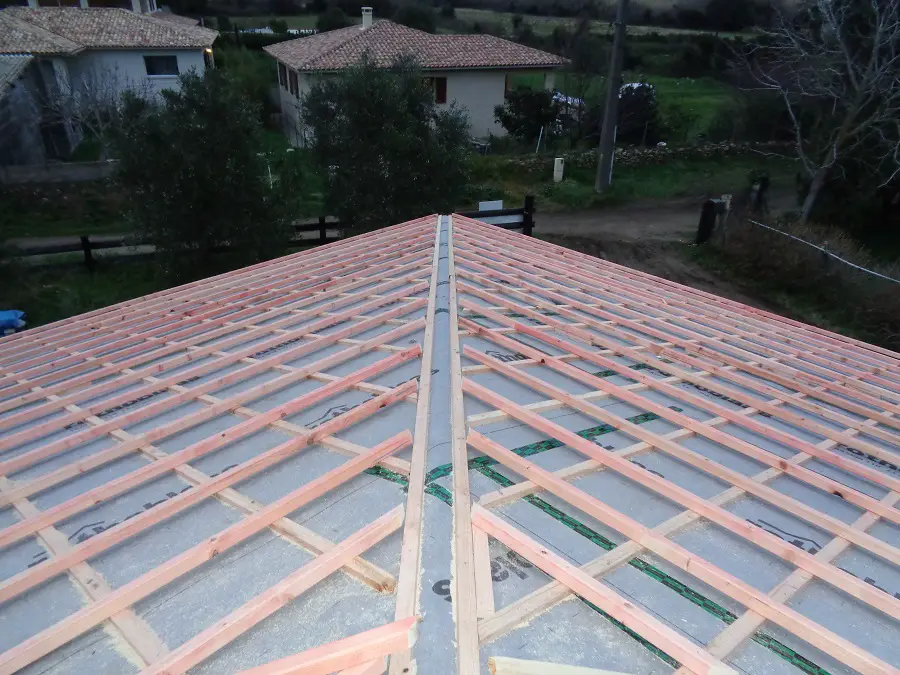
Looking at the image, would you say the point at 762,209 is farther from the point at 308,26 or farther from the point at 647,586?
the point at 308,26

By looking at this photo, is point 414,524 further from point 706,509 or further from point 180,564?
point 706,509

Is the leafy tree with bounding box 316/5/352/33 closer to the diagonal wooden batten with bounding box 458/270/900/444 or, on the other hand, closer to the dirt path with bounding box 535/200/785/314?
the dirt path with bounding box 535/200/785/314

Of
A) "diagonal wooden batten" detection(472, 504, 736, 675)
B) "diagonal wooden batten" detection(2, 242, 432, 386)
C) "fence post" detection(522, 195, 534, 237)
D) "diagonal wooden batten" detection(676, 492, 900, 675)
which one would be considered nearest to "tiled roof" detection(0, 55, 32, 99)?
"fence post" detection(522, 195, 534, 237)

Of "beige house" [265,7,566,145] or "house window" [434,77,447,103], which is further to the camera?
"house window" [434,77,447,103]

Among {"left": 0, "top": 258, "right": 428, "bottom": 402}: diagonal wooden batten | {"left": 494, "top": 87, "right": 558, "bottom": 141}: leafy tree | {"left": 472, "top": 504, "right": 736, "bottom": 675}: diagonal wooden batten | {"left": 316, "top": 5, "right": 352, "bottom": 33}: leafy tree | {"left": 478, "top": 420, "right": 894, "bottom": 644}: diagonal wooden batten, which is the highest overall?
{"left": 316, "top": 5, "right": 352, "bottom": 33}: leafy tree

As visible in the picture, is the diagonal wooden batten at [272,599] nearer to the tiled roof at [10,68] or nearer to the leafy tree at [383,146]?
the leafy tree at [383,146]

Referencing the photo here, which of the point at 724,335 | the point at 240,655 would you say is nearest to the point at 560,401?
the point at 240,655
